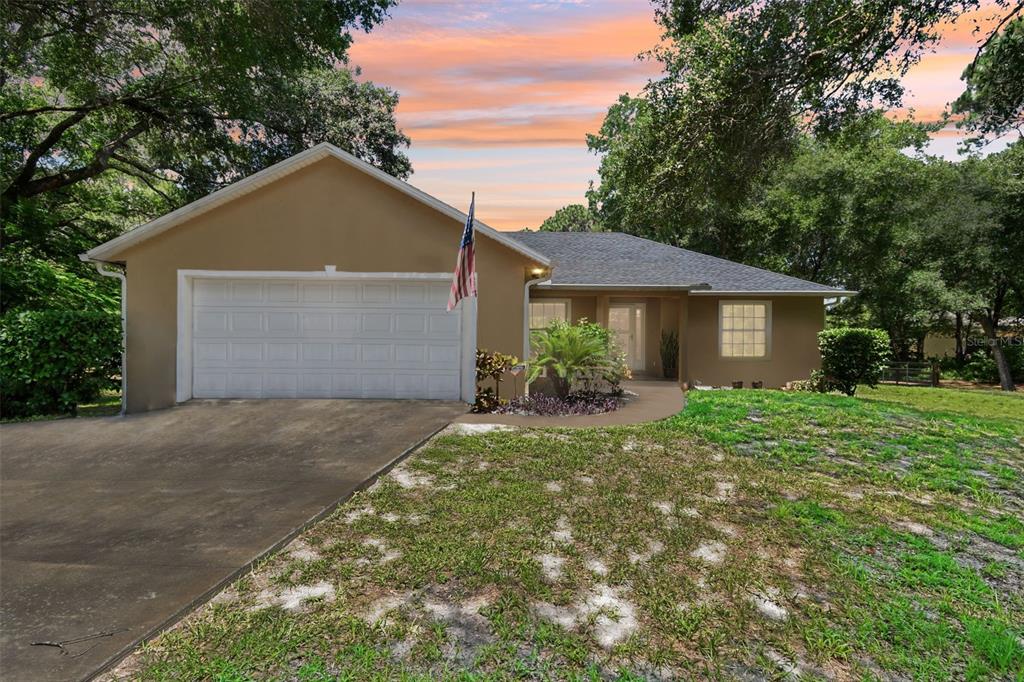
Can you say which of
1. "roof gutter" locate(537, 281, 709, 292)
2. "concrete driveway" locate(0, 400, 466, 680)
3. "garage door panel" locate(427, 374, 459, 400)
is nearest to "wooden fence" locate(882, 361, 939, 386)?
"roof gutter" locate(537, 281, 709, 292)

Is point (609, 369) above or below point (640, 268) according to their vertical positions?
below

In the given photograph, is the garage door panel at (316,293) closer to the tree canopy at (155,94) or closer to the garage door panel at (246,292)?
the garage door panel at (246,292)

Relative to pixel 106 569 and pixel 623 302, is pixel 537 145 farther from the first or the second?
pixel 106 569

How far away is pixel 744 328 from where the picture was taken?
15750 mm

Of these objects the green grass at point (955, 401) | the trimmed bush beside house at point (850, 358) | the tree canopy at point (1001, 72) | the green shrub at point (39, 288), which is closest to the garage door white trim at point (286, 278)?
the green shrub at point (39, 288)

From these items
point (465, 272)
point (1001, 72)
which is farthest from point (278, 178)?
point (1001, 72)

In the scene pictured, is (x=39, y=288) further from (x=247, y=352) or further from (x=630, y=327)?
(x=630, y=327)

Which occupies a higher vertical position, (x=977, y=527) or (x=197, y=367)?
(x=197, y=367)

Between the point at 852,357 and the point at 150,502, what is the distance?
15854mm

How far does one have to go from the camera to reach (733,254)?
2684 centimetres

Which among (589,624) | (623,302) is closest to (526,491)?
(589,624)

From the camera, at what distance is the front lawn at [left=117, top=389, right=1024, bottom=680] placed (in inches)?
108

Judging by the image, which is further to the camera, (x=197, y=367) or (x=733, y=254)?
(x=733, y=254)

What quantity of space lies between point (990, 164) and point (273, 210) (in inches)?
1058
